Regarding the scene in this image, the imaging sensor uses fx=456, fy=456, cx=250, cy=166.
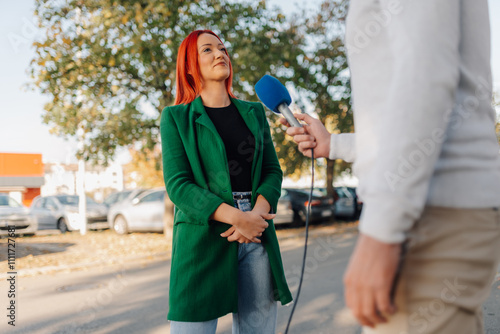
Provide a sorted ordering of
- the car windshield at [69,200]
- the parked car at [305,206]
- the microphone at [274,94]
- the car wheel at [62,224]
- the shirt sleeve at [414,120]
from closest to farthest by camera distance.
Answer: the shirt sleeve at [414,120], the microphone at [274,94], the parked car at [305,206], the car wheel at [62,224], the car windshield at [69,200]

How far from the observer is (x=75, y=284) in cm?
705

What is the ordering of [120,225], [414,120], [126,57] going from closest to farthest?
[414,120] → [126,57] → [120,225]

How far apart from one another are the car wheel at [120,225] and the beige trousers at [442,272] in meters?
14.3

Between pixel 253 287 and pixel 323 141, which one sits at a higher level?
pixel 323 141

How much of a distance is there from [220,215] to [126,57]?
9.51 metres

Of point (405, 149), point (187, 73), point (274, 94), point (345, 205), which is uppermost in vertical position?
point (187, 73)

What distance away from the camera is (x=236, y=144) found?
2.22 metres

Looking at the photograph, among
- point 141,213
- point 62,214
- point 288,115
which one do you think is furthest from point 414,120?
point 62,214

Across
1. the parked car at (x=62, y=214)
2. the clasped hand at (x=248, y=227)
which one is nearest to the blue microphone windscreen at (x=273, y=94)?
the clasped hand at (x=248, y=227)

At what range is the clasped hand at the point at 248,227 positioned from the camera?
79.0 inches

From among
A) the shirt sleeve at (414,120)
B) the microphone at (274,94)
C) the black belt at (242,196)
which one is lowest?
the black belt at (242,196)

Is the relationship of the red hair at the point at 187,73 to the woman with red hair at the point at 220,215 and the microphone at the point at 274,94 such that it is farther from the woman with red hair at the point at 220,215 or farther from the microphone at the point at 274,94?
the microphone at the point at 274,94

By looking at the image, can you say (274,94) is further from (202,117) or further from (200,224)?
(200,224)

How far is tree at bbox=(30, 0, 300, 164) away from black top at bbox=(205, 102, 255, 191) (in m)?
7.87
